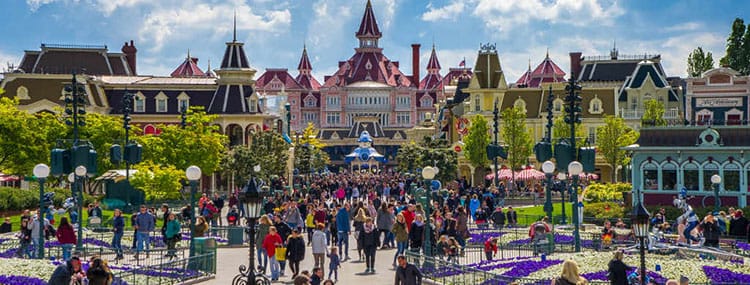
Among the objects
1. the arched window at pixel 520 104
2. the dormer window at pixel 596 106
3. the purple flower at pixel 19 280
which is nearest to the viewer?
the purple flower at pixel 19 280

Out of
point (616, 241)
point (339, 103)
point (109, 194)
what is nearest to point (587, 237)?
point (616, 241)

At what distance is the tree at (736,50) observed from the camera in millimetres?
86938

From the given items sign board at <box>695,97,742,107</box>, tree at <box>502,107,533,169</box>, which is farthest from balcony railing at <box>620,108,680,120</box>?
tree at <box>502,107,533,169</box>

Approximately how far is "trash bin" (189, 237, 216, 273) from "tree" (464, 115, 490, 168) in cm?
4952

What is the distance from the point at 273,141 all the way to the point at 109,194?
99.0 ft

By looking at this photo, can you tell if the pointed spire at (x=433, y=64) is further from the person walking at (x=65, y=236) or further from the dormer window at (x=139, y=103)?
the person walking at (x=65, y=236)

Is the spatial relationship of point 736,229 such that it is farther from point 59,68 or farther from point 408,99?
point 408,99

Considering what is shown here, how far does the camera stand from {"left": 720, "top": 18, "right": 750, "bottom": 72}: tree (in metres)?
86.9

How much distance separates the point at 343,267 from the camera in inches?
1164

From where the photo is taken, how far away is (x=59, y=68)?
90750mm

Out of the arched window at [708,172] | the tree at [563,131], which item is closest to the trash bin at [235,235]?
the arched window at [708,172]

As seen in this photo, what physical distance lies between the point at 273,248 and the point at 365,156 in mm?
94169

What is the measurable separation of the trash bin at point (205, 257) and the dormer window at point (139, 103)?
56.8 metres

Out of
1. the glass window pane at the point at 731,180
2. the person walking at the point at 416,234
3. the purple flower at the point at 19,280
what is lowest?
the purple flower at the point at 19,280
